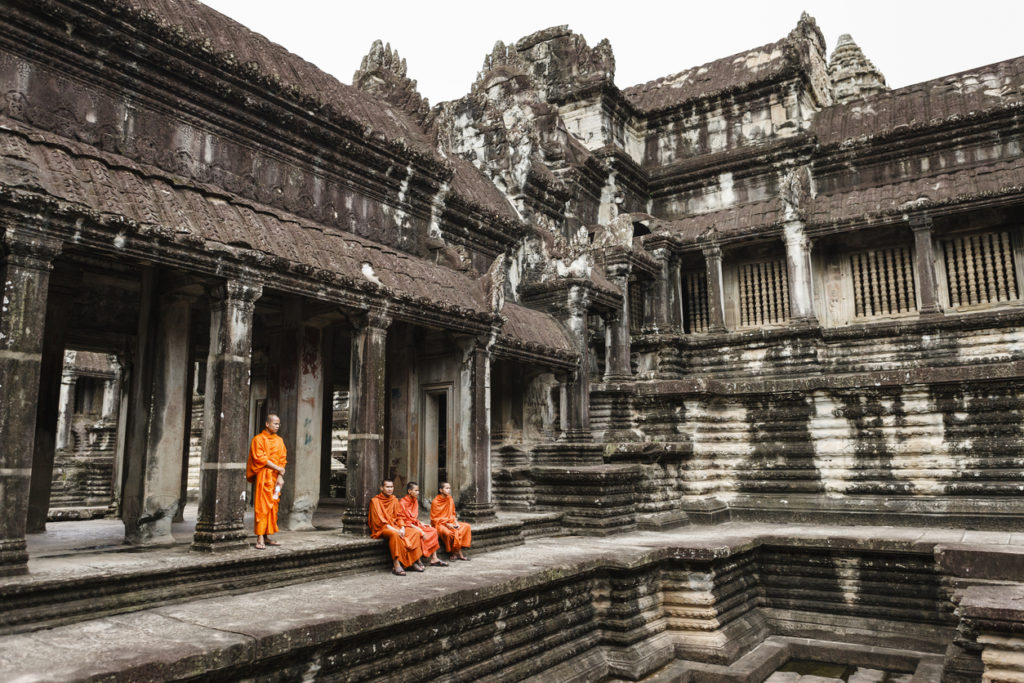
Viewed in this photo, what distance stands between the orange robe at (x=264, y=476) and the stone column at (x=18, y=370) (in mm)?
1932

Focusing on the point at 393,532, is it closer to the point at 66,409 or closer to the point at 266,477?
the point at 266,477

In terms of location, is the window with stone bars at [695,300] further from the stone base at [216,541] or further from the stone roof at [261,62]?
the stone base at [216,541]

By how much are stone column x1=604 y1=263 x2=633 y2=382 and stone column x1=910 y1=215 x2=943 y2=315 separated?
18.8ft

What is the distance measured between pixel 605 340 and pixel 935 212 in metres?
6.88

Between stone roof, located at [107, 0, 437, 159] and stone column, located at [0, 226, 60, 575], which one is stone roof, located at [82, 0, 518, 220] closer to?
stone roof, located at [107, 0, 437, 159]

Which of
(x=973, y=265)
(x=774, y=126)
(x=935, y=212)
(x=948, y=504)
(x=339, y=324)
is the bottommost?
(x=948, y=504)

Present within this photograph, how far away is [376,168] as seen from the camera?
9.61m

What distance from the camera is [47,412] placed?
28.8ft

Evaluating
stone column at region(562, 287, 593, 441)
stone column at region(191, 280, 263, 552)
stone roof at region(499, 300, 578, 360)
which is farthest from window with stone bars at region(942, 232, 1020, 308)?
stone column at region(191, 280, 263, 552)

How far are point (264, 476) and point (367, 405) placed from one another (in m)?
1.45

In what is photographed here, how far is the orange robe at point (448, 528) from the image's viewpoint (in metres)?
7.77

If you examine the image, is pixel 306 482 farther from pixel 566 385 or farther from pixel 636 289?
pixel 636 289

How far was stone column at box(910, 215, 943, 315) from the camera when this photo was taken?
14227 mm

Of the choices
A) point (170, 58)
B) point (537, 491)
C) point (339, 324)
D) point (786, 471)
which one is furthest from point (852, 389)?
point (170, 58)
